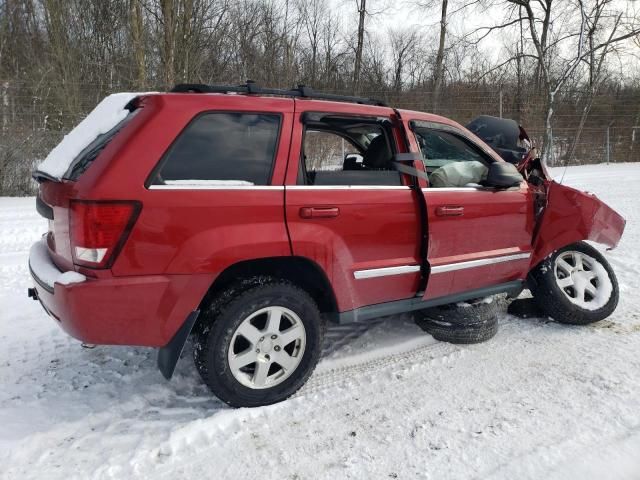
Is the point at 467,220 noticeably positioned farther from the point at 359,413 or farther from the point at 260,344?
the point at 260,344

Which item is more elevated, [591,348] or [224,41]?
[224,41]

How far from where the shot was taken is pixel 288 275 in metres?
2.88

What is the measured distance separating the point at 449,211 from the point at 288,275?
123cm

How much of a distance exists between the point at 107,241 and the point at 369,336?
2143 millimetres

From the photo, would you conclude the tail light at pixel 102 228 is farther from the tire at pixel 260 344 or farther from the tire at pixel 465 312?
the tire at pixel 465 312

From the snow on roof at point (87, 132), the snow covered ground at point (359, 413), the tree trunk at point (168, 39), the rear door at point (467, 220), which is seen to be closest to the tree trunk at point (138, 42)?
the tree trunk at point (168, 39)

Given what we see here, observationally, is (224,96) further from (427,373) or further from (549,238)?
(549,238)

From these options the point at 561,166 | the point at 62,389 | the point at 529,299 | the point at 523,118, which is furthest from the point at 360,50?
the point at 62,389

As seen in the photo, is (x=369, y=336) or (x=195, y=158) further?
(x=369, y=336)

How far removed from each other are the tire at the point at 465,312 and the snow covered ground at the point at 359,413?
8.0 inches

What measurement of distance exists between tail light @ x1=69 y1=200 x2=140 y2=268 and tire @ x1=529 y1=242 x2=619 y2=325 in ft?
10.8

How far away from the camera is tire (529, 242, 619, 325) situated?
3783 mm

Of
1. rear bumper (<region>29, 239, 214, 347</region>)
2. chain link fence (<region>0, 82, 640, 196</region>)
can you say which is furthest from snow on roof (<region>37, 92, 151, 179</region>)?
chain link fence (<region>0, 82, 640, 196</region>)

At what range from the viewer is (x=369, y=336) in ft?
11.9
